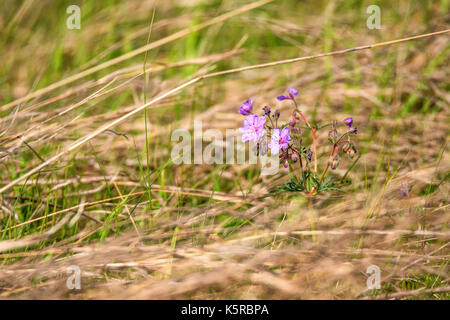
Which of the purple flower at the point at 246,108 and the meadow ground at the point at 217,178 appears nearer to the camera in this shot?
the meadow ground at the point at 217,178

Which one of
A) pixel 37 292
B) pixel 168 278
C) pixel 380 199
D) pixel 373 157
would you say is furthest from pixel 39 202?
pixel 373 157

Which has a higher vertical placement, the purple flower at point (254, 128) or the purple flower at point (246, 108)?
the purple flower at point (246, 108)

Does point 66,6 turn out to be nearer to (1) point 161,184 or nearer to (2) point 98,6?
(2) point 98,6

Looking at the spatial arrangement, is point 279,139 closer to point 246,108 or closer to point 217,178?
point 246,108

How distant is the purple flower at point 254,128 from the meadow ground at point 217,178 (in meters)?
0.28

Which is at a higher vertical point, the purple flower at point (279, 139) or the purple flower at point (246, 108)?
the purple flower at point (246, 108)

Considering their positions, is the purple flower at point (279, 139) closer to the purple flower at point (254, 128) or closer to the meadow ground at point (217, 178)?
the purple flower at point (254, 128)

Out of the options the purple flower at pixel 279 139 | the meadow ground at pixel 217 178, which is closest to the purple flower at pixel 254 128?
the purple flower at pixel 279 139

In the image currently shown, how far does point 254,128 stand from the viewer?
4.56 ft

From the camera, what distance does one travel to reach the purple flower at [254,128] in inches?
53.7

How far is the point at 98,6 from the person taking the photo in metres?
3.39

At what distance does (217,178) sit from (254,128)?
507 mm

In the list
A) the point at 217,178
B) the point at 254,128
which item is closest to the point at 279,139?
the point at 254,128

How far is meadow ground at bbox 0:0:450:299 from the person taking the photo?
128 cm
